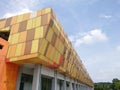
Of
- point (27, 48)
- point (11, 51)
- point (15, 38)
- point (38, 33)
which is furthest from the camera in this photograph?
point (15, 38)

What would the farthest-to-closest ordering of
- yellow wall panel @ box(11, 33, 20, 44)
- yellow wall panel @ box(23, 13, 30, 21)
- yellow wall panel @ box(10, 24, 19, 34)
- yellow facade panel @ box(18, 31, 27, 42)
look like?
1. yellow wall panel @ box(23, 13, 30, 21)
2. yellow wall panel @ box(10, 24, 19, 34)
3. yellow wall panel @ box(11, 33, 20, 44)
4. yellow facade panel @ box(18, 31, 27, 42)

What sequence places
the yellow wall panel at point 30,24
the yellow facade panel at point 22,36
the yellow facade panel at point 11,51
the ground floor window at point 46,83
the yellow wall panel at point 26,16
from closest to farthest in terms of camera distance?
1. the yellow facade panel at point 11,51
2. the yellow facade panel at point 22,36
3. the yellow wall panel at point 30,24
4. the yellow wall panel at point 26,16
5. the ground floor window at point 46,83

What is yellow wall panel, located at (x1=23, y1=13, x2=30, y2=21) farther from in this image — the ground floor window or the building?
the ground floor window

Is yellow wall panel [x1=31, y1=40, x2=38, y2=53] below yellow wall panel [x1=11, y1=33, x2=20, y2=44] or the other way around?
below

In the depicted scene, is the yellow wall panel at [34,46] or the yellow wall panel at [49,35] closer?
the yellow wall panel at [34,46]

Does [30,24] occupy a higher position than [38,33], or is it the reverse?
[30,24]

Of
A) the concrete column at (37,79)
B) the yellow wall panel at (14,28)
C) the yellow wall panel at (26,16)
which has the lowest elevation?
the concrete column at (37,79)

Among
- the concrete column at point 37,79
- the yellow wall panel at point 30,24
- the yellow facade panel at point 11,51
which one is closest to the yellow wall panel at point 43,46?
the concrete column at point 37,79

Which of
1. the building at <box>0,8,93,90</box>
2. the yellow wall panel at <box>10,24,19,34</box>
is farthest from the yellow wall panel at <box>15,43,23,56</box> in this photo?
the yellow wall panel at <box>10,24,19,34</box>

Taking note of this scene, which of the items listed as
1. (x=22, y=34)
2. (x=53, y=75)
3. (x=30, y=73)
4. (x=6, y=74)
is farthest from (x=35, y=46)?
(x=53, y=75)

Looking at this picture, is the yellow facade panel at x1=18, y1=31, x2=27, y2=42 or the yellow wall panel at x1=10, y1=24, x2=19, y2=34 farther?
the yellow wall panel at x1=10, y1=24, x2=19, y2=34

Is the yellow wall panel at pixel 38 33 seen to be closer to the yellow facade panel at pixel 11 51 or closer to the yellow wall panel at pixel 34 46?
the yellow wall panel at pixel 34 46

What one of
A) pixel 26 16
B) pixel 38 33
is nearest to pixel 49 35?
pixel 38 33

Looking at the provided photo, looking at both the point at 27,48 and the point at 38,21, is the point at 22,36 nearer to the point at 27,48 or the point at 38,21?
the point at 27,48
